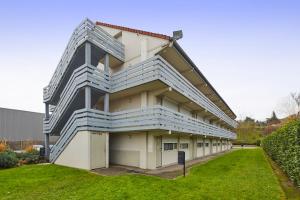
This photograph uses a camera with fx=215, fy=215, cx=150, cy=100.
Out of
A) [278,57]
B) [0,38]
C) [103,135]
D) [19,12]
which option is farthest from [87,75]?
[278,57]

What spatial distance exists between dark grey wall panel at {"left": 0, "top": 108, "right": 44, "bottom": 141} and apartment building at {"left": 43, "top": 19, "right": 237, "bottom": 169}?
41.7 feet

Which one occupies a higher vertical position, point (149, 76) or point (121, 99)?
point (149, 76)

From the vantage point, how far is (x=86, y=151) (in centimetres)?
1546

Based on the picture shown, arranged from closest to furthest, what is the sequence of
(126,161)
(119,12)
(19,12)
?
(119,12)
(19,12)
(126,161)

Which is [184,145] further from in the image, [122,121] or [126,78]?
[126,78]

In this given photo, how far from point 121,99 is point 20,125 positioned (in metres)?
21.2

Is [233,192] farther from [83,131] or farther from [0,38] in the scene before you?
[0,38]

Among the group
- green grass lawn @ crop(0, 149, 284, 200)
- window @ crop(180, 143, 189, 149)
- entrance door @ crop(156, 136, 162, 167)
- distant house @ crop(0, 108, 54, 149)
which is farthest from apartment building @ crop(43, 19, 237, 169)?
distant house @ crop(0, 108, 54, 149)

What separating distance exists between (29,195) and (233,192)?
9246 millimetres

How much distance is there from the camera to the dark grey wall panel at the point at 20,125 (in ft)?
99.8

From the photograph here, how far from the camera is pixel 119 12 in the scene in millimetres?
14312

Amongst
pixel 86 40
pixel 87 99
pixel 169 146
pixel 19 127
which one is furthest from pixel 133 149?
pixel 19 127

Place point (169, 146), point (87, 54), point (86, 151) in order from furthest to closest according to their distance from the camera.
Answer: point (169, 146) → point (87, 54) → point (86, 151)

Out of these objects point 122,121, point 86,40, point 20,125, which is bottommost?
point 20,125
